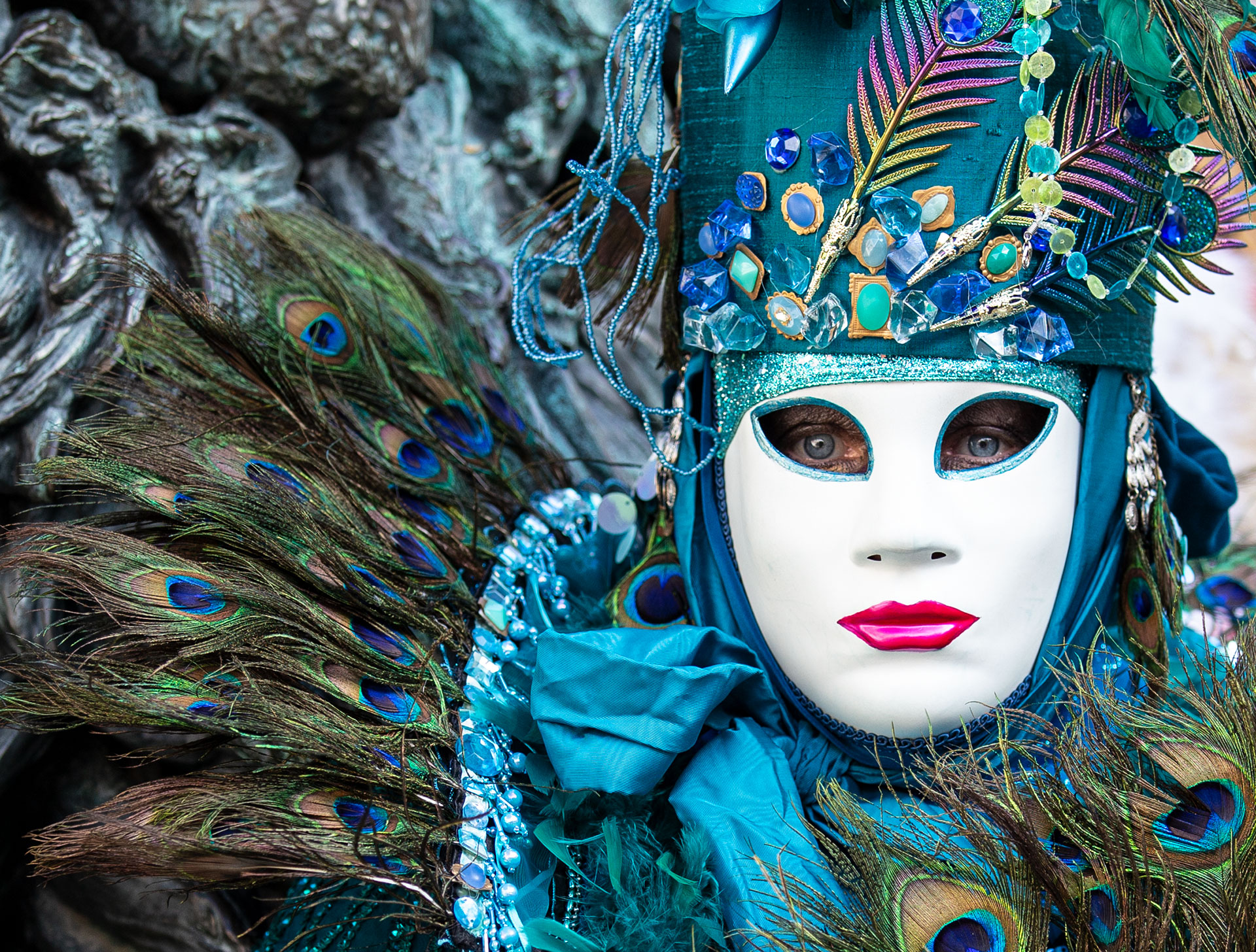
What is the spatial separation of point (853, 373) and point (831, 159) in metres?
0.23

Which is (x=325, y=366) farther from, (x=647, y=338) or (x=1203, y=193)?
(x=1203, y=193)

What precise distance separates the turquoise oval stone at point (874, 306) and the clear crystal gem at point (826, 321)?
2cm

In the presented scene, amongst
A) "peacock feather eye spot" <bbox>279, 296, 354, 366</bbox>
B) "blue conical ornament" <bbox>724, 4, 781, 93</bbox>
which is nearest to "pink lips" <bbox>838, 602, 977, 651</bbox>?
"blue conical ornament" <bbox>724, 4, 781, 93</bbox>

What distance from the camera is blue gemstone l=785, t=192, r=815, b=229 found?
1235mm

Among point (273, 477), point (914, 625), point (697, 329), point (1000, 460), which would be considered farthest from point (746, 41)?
point (273, 477)

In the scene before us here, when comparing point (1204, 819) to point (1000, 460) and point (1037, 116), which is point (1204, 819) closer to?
point (1000, 460)

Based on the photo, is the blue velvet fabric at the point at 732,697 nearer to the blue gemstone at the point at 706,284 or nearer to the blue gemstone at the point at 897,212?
the blue gemstone at the point at 706,284

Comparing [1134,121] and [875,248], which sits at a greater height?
[1134,121]

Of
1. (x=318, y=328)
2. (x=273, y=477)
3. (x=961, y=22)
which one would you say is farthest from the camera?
(x=318, y=328)

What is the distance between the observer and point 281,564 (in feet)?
4.31

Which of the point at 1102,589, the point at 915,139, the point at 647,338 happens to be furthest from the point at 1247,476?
the point at 915,139

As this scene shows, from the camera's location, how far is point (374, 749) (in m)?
1.20

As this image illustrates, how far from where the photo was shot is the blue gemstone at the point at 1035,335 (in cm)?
122

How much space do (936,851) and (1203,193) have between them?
79 centimetres
